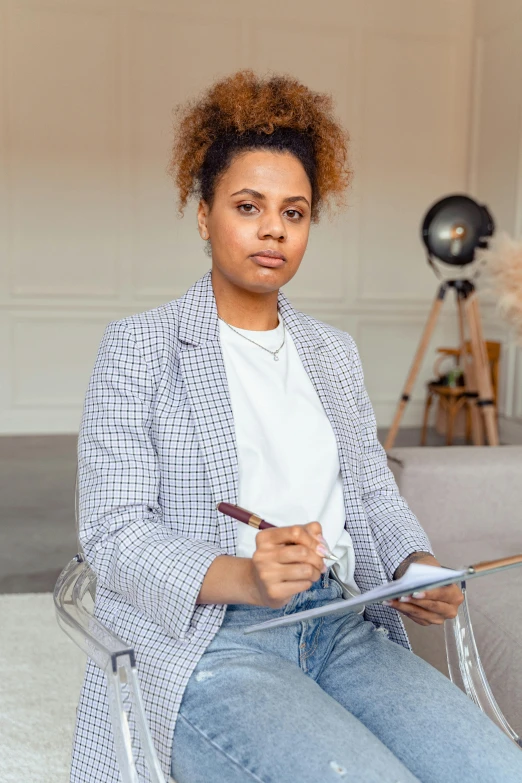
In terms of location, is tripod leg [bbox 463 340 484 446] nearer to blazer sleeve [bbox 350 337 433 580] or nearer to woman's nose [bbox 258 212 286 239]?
blazer sleeve [bbox 350 337 433 580]

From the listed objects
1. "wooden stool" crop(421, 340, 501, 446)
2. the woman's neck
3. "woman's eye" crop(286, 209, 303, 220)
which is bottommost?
"wooden stool" crop(421, 340, 501, 446)

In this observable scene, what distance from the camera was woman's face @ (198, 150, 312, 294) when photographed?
1.37m

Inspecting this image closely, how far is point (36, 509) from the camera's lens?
4.23 m

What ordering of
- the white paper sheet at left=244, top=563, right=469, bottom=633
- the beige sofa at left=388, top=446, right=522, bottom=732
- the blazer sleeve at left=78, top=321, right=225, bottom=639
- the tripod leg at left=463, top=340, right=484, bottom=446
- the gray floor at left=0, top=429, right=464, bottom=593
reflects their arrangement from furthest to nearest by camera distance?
the tripod leg at left=463, top=340, right=484, bottom=446
the gray floor at left=0, top=429, right=464, bottom=593
the beige sofa at left=388, top=446, right=522, bottom=732
the blazer sleeve at left=78, top=321, right=225, bottom=639
the white paper sheet at left=244, top=563, right=469, bottom=633

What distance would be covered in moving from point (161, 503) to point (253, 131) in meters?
0.61

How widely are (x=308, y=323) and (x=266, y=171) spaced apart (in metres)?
0.32

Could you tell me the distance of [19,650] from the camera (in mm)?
2596

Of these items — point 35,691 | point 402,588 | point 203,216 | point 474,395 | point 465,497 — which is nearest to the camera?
point 402,588

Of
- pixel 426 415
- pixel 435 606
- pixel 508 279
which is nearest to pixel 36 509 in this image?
pixel 508 279

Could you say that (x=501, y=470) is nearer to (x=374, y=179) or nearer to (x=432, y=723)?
(x=432, y=723)

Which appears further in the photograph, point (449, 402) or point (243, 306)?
point (449, 402)

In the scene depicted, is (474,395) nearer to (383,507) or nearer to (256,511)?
(383,507)

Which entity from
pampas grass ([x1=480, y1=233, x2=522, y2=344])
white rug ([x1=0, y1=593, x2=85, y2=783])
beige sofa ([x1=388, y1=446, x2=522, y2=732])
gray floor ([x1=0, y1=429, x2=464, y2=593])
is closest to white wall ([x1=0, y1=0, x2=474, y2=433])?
gray floor ([x1=0, y1=429, x2=464, y2=593])

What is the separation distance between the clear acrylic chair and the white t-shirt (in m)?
0.20
